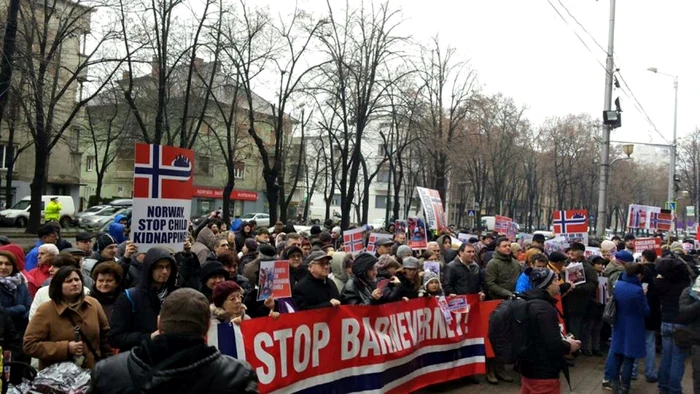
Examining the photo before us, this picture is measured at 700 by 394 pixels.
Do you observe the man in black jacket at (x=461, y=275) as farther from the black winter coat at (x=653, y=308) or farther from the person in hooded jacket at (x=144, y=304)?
the person in hooded jacket at (x=144, y=304)

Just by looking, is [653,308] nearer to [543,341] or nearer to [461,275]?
[461,275]

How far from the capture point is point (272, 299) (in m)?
6.04

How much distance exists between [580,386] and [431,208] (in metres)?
5.02

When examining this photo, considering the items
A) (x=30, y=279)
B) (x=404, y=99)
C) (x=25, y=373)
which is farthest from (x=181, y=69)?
(x=25, y=373)

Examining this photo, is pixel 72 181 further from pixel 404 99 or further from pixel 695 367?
pixel 695 367

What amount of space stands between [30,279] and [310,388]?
3154mm

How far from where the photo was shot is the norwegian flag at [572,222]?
14.3m

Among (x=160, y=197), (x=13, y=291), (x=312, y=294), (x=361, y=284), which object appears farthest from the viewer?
(x=361, y=284)

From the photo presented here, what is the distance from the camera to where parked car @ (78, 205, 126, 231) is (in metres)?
32.8

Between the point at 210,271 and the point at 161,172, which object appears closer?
the point at 210,271

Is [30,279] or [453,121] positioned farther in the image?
[453,121]

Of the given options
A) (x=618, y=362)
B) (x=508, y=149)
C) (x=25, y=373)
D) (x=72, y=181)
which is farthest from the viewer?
(x=508, y=149)

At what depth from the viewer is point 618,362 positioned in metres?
7.78

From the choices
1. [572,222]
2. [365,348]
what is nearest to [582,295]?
[572,222]
